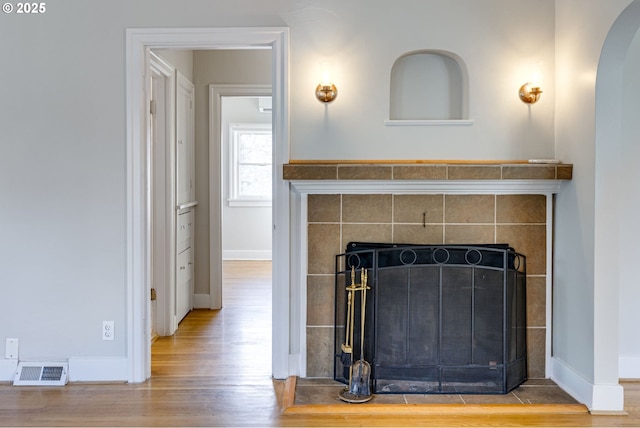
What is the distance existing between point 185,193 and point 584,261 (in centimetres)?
305

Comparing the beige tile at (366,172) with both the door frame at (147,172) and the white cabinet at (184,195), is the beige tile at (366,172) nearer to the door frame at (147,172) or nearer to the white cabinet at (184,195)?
the door frame at (147,172)

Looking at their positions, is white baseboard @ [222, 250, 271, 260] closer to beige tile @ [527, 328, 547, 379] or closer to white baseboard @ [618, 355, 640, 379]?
beige tile @ [527, 328, 547, 379]

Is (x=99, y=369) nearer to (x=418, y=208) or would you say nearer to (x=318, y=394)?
(x=318, y=394)

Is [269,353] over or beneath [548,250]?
beneath

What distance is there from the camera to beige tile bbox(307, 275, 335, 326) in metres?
3.29

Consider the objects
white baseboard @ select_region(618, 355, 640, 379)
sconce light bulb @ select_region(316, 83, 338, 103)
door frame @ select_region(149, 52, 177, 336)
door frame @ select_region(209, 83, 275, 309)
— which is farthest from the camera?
door frame @ select_region(209, 83, 275, 309)

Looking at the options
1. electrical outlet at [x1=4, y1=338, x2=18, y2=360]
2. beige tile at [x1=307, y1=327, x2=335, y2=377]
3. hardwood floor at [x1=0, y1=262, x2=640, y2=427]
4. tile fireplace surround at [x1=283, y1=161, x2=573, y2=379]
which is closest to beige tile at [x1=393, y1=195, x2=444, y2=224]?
tile fireplace surround at [x1=283, y1=161, x2=573, y2=379]

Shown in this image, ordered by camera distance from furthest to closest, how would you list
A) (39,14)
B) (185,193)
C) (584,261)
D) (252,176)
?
(252,176)
(185,193)
(39,14)
(584,261)

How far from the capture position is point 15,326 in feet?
10.8

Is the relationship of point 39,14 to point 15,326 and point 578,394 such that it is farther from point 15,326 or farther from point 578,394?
point 578,394

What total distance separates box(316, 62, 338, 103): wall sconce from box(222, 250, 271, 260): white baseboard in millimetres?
5517

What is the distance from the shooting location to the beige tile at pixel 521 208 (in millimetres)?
3258

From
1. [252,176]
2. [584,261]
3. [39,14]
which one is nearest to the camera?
[584,261]

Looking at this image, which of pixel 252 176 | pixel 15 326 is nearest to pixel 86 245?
pixel 15 326
